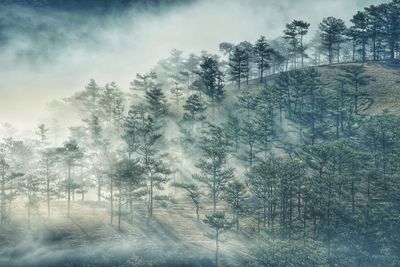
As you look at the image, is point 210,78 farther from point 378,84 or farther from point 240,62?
point 378,84

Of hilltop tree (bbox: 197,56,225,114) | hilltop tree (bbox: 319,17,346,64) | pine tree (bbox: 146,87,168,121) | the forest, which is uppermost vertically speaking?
hilltop tree (bbox: 319,17,346,64)

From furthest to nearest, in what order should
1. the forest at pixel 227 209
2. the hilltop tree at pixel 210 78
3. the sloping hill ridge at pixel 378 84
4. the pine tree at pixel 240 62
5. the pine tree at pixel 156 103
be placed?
the pine tree at pixel 240 62, the hilltop tree at pixel 210 78, the sloping hill ridge at pixel 378 84, the pine tree at pixel 156 103, the forest at pixel 227 209

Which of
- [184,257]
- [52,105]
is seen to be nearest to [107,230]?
[184,257]

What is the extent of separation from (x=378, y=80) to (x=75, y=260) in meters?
90.6

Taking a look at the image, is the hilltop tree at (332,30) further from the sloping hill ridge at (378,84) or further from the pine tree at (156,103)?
the pine tree at (156,103)

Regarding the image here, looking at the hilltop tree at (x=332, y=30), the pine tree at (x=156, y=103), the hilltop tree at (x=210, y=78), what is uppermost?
the hilltop tree at (x=332, y=30)

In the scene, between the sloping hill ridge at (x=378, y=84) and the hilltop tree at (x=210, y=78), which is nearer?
the sloping hill ridge at (x=378, y=84)

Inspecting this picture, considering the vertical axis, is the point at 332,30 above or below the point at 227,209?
above

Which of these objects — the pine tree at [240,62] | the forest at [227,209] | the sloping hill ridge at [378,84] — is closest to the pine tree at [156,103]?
the forest at [227,209]

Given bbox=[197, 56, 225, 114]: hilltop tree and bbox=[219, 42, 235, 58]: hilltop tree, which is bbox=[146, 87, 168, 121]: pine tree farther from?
bbox=[219, 42, 235, 58]: hilltop tree

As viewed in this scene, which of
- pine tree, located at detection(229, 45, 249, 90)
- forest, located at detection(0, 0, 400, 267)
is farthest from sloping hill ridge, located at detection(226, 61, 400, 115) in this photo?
forest, located at detection(0, 0, 400, 267)

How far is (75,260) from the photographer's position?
48.9m

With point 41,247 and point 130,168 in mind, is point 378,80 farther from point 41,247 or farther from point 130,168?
point 41,247

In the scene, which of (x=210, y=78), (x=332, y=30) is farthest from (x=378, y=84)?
(x=210, y=78)
